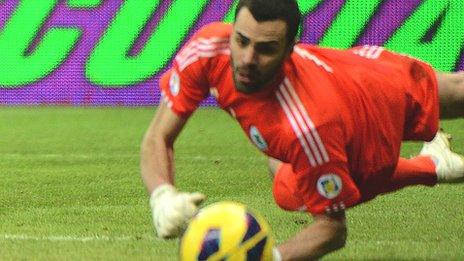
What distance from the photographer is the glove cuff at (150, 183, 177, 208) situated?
4.52 metres

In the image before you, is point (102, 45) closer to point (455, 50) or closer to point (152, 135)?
point (455, 50)

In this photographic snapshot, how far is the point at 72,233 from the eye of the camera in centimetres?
601

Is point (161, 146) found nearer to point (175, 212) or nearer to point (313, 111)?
point (175, 212)

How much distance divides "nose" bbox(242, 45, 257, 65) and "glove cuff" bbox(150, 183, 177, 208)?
1.90ft

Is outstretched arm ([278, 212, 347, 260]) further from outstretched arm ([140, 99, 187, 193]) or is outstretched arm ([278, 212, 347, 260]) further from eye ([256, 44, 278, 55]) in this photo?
eye ([256, 44, 278, 55])

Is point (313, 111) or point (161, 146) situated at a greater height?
point (313, 111)

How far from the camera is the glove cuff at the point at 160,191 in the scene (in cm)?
452

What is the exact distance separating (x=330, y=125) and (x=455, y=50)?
31.1 ft

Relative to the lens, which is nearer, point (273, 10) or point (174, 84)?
point (273, 10)

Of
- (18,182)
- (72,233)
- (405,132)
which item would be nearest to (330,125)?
(405,132)

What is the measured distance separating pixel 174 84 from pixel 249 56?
46 cm

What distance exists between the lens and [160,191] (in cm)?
455

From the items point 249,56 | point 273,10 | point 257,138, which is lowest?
point 257,138

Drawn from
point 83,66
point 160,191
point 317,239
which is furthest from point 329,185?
point 83,66
